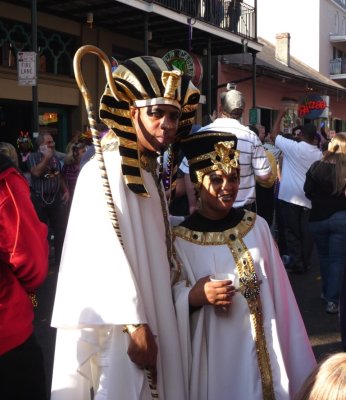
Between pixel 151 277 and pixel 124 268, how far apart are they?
18 cm

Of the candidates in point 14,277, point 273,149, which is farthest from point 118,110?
point 273,149

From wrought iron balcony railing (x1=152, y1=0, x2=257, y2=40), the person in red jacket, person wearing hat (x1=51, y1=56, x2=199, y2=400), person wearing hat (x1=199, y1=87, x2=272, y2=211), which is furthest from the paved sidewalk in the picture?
wrought iron balcony railing (x1=152, y1=0, x2=257, y2=40)

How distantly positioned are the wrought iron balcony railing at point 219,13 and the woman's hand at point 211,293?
38.5 feet

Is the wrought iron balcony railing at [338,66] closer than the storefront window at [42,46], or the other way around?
the storefront window at [42,46]

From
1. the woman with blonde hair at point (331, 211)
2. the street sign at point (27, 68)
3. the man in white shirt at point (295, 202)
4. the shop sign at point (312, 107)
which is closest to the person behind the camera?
the woman with blonde hair at point (331, 211)

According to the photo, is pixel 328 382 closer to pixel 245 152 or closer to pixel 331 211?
pixel 245 152

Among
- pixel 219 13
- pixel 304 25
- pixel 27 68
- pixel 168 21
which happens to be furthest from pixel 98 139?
pixel 304 25

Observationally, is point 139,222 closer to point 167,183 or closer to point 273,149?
point 167,183

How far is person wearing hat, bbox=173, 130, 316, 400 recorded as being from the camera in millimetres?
2486

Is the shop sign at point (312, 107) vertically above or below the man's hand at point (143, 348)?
above

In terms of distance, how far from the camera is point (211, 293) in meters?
2.41

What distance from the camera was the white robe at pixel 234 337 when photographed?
249 centimetres

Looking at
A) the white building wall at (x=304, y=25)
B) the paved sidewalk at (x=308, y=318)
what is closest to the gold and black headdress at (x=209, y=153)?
the paved sidewalk at (x=308, y=318)

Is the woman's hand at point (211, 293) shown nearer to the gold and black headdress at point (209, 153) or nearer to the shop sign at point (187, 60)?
the gold and black headdress at point (209, 153)
